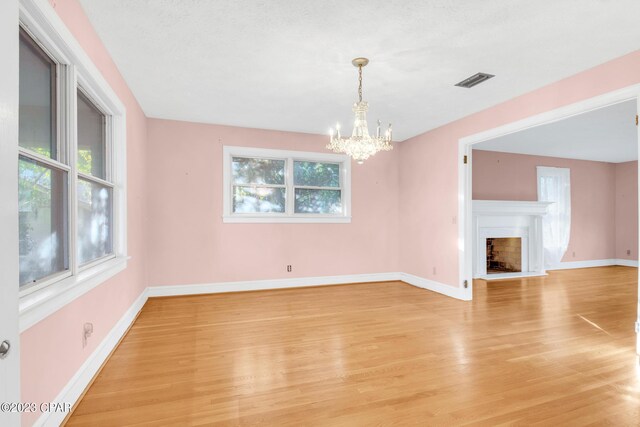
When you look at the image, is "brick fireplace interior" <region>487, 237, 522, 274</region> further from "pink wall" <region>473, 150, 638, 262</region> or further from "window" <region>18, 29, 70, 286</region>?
"window" <region>18, 29, 70, 286</region>

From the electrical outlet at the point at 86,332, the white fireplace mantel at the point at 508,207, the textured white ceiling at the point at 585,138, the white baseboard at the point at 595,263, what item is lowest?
the white baseboard at the point at 595,263

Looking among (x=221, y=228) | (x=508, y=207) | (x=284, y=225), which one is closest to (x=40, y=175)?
(x=221, y=228)

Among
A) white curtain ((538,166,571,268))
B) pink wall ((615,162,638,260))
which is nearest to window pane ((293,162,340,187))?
white curtain ((538,166,571,268))

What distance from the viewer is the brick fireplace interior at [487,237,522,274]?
7.00m

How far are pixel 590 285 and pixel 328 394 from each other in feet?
19.2

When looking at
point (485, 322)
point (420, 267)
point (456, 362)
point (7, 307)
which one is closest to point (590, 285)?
point (420, 267)

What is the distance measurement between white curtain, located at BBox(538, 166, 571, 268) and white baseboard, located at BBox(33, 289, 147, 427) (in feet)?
26.6

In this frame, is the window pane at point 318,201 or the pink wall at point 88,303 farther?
the window pane at point 318,201

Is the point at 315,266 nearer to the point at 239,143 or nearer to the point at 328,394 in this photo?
the point at 239,143

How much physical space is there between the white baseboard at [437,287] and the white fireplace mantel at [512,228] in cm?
161

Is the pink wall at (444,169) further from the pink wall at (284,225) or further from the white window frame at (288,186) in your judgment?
the white window frame at (288,186)

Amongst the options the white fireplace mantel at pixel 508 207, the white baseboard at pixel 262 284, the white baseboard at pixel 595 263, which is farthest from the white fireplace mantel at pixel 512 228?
the white baseboard at pixel 262 284

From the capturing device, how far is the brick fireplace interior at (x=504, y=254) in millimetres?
7000

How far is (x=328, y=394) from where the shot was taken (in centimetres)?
217
